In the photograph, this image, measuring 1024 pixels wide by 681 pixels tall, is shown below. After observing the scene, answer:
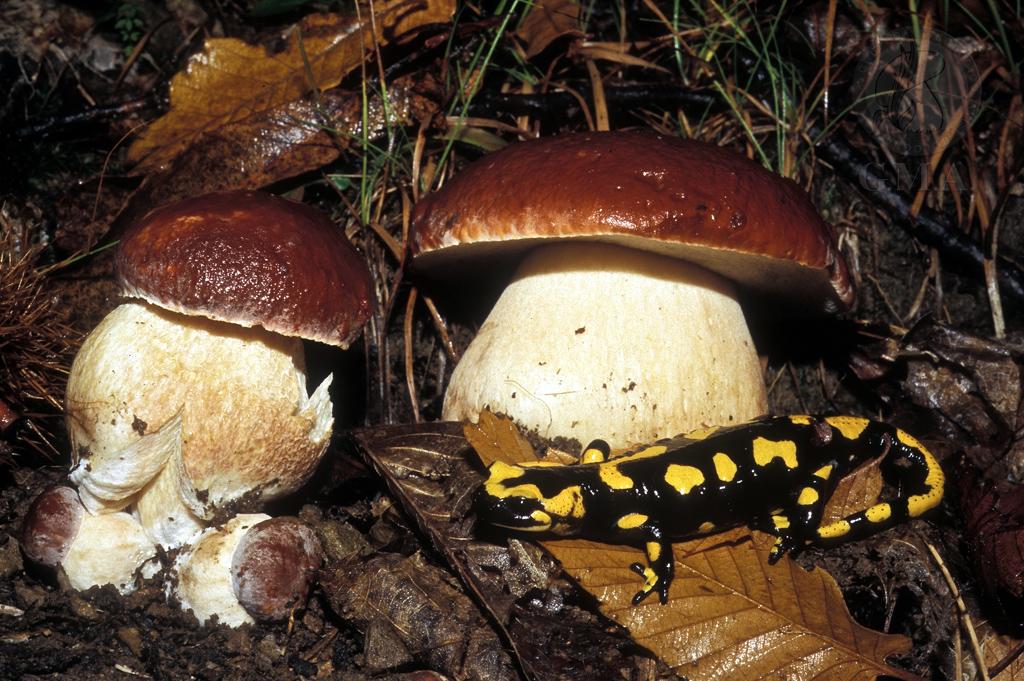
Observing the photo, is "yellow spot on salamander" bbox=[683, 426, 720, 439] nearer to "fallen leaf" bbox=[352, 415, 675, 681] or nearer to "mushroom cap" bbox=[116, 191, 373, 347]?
"fallen leaf" bbox=[352, 415, 675, 681]

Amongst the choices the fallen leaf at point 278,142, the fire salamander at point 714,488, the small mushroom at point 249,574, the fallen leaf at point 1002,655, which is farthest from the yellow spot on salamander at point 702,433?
the fallen leaf at point 278,142

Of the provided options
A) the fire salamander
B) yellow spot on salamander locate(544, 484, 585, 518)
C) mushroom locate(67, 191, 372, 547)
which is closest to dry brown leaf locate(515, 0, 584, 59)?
mushroom locate(67, 191, 372, 547)

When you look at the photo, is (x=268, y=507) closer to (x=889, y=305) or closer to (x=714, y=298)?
(x=714, y=298)

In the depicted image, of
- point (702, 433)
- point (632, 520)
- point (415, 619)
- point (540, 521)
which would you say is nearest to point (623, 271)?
point (702, 433)

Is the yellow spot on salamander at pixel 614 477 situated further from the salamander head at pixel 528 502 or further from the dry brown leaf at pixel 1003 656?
the dry brown leaf at pixel 1003 656

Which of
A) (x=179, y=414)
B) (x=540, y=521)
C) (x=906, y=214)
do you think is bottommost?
(x=540, y=521)

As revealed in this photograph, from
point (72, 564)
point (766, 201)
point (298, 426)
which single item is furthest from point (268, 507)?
point (766, 201)

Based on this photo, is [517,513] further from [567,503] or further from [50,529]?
[50,529]
